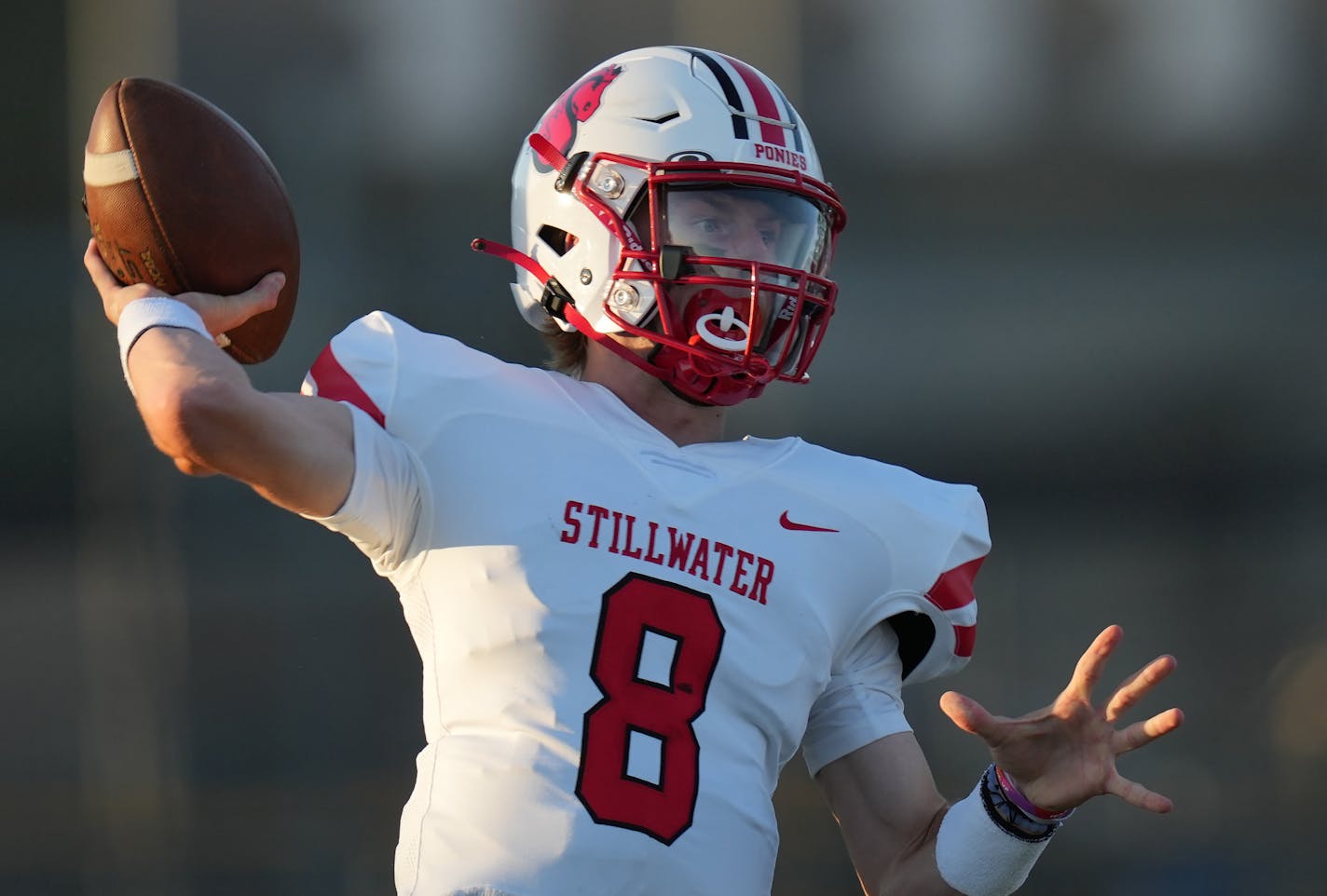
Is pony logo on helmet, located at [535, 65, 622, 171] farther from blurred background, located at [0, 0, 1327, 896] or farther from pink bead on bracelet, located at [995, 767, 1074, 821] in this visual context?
blurred background, located at [0, 0, 1327, 896]

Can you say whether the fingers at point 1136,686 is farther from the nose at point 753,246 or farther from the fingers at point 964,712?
the nose at point 753,246

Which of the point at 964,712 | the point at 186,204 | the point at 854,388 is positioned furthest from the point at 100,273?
the point at 854,388

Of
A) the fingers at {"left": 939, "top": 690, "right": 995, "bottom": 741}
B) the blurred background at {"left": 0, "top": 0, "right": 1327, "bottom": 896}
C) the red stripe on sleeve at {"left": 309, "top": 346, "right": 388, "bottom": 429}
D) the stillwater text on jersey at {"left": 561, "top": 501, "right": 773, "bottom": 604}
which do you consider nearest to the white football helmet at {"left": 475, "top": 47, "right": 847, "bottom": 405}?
the stillwater text on jersey at {"left": 561, "top": 501, "right": 773, "bottom": 604}

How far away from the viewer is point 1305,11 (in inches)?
181

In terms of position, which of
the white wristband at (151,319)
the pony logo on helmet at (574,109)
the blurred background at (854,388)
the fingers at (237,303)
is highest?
the pony logo on helmet at (574,109)

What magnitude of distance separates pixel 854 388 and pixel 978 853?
2522 millimetres

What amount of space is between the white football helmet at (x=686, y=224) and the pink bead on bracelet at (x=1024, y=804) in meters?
0.49

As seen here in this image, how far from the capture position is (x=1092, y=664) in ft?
5.58

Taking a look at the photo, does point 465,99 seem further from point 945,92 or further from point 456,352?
point 456,352

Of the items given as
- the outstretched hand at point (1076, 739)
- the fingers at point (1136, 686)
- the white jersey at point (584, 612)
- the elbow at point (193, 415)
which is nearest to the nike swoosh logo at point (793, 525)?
the white jersey at point (584, 612)

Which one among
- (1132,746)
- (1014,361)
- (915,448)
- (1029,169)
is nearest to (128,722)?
(915,448)

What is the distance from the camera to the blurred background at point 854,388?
3.99m

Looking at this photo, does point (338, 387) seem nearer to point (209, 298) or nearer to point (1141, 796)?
point (209, 298)

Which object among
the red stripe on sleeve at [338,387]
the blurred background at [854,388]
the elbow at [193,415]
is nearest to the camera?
the elbow at [193,415]
